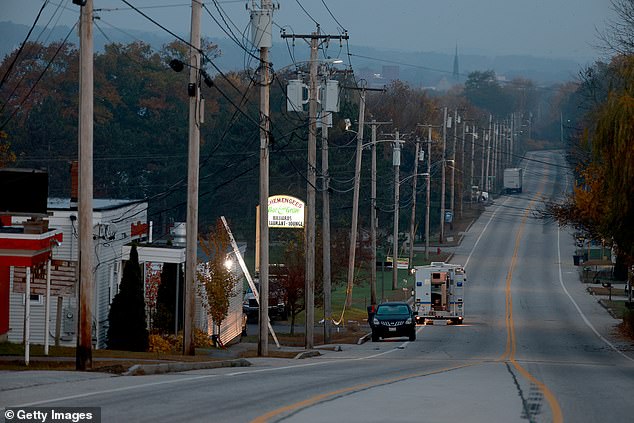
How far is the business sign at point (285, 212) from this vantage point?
58.8 m

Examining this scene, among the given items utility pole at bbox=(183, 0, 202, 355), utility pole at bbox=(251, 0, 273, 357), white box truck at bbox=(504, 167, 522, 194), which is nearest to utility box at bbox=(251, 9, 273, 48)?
utility pole at bbox=(251, 0, 273, 357)

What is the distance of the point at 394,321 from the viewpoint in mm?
46500

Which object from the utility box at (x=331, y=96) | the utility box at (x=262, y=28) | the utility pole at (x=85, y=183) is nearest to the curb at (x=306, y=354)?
the utility box at (x=262, y=28)

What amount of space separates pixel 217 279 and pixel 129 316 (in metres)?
9.40

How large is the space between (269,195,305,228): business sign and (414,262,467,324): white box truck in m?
6.86

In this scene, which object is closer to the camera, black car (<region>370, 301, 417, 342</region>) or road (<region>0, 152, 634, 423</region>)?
road (<region>0, 152, 634, 423</region>)

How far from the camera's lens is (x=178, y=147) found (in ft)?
338

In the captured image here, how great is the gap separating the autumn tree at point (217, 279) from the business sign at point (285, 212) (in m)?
13.0

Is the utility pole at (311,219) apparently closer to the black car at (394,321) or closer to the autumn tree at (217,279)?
the autumn tree at (217,279)

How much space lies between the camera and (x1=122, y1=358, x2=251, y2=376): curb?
20.4 m

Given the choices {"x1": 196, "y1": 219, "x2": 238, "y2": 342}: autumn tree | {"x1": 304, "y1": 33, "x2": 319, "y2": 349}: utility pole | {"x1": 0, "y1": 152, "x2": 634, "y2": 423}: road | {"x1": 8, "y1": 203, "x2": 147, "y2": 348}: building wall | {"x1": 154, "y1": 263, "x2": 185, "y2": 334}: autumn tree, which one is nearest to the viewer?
{"x1": 0, "y1": 152, "x2": 634, "y2": 423}: road

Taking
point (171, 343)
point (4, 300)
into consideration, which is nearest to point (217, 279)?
point (171, 343)

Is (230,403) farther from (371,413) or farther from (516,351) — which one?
(516,351)

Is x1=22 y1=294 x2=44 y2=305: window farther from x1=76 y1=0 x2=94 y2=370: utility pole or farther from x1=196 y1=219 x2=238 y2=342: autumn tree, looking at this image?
x1=76 y1=0 x2=94 y2=370: utility pole
